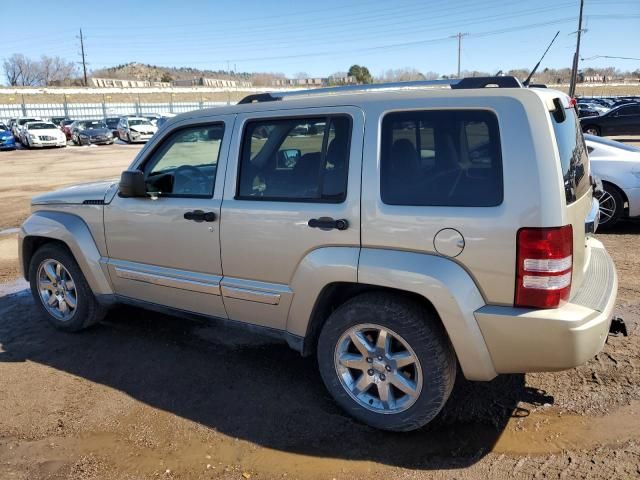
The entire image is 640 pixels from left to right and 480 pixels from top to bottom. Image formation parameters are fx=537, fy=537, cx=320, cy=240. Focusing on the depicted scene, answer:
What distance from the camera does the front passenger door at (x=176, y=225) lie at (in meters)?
3.66

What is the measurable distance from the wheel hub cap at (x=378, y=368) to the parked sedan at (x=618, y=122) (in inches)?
818

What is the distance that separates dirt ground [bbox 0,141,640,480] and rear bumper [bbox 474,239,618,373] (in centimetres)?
59

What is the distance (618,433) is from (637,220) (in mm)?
5934

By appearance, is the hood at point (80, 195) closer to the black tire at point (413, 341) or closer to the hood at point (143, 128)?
→ the black tire at point (413, 341)

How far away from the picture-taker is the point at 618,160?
724 centimetres

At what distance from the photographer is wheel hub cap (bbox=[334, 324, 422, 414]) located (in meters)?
3.04

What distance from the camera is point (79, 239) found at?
4.40 meters

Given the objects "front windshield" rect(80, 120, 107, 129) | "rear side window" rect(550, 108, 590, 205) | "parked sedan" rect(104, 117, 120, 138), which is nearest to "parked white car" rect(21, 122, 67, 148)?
"front windshield" rect(80, 120, 107, 129)

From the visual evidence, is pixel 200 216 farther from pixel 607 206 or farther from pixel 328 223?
pixel 607 206

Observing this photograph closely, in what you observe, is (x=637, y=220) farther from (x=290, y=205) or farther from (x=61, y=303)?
(x=61, y=303)

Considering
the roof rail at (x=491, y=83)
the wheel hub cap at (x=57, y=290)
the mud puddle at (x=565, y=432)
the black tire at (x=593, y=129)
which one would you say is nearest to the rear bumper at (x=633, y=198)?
the mud puddle at (x=565, y=432)

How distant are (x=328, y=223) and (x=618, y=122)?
21.8 metres

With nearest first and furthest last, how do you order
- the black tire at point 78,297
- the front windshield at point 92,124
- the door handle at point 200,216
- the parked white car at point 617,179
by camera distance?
the door handle at point 200,216, the black tire at point 78,297, the parked white car at point 617,179, the front windshield at point 92,124

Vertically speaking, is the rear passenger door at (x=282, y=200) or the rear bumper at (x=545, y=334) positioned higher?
the rear passenger door at (x=282, y=200)
